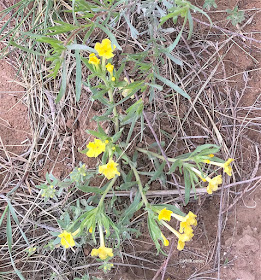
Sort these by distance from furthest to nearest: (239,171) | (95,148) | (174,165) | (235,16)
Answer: (239,171), (235,16), (174,165), (95,148)

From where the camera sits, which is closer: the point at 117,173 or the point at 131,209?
the point at 117,173

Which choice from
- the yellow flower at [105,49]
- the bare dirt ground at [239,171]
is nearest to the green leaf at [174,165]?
the bare dirt ground at [239,171]

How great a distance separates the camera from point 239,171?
290 cm

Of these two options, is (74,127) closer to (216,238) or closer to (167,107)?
(167,107)

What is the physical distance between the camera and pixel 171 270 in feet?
9.39

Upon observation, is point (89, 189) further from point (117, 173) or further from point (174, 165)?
point (174, 165)

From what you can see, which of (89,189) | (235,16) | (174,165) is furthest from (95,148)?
(235,16)

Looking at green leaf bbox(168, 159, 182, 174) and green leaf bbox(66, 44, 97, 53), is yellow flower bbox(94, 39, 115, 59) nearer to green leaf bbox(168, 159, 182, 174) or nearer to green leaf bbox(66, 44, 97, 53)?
green leaf bbox(66, 44, 97, 53)

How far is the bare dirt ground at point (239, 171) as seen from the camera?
9.23ft

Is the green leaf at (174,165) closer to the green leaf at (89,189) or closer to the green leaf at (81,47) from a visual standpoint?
the green leaf at (89,189)

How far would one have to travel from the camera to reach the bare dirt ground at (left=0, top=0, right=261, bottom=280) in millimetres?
2814

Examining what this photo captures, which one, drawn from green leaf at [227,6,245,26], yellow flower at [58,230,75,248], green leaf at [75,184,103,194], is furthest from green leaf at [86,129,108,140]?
green leaf at [227,6,245,26]

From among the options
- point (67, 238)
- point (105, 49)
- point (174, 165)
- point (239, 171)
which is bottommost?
point (239, 171)

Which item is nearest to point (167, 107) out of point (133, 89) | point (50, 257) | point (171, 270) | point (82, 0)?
point (133, 89)
